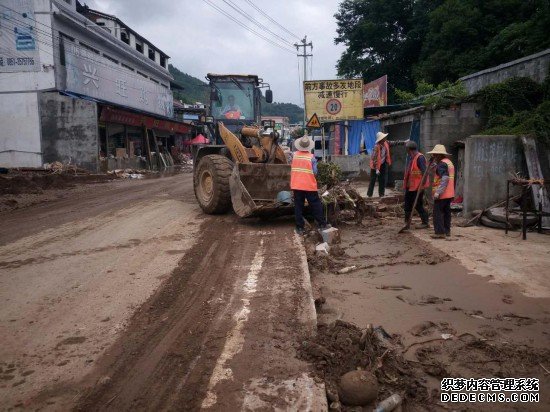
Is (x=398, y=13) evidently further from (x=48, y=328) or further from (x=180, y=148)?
(x=48, y=328)

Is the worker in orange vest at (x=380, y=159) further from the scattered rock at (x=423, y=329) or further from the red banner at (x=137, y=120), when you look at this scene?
the red banner at (x=137, y=120)

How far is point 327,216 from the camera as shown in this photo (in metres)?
7.60

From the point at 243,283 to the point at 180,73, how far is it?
239 ft

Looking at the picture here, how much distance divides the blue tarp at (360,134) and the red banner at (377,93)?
3.19m

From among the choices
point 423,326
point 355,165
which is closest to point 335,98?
point 355,165

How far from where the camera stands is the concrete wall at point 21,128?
1758cm

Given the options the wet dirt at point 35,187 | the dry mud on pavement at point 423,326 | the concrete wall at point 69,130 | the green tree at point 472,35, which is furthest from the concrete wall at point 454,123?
the concrete wall at point 69,130

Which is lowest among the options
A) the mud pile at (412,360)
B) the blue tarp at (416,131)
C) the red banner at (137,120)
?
the mud pile at (412,360)

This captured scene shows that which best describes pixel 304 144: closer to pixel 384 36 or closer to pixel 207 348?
pixel 207 348

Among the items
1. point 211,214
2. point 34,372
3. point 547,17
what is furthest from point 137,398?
point 547,17

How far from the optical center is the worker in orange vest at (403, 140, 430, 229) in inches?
302

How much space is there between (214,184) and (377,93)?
21.3 meters

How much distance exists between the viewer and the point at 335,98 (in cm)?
2042

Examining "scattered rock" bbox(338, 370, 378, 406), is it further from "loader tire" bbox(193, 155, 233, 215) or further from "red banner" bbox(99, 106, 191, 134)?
"red banner" bbox(99, 106, 191, 134)
